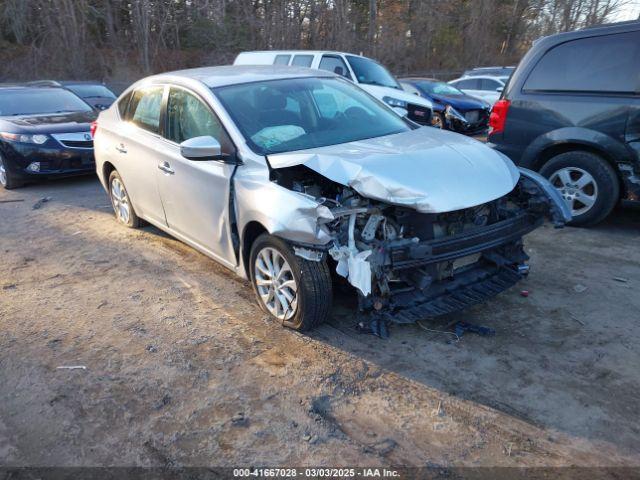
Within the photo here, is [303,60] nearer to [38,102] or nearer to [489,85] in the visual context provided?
[38,102]

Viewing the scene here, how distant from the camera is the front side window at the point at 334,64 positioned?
1074 cm

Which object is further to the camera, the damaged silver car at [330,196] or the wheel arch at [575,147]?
the wheel arch at [575,147]

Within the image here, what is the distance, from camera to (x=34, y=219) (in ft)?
22.3

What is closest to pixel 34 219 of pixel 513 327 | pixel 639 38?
pixel 513 327

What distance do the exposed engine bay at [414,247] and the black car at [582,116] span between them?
72.8 inches

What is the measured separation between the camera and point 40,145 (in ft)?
26.2

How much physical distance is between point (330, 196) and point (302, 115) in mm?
911

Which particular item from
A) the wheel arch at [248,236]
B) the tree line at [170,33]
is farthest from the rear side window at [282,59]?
the tree line at [170,33]

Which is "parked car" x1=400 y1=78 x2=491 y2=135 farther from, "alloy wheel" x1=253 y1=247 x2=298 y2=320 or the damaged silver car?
"alloy wheel" x1=253 y1=247 x2=298 y2=320

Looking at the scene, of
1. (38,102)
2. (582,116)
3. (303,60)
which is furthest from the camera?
(303,60)

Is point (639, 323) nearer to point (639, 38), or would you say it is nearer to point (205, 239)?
point (639, 38)

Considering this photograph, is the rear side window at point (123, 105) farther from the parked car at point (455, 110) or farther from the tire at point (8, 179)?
the parked car at point (455, 110)

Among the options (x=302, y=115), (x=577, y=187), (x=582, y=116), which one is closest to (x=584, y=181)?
(x=577, y=187)

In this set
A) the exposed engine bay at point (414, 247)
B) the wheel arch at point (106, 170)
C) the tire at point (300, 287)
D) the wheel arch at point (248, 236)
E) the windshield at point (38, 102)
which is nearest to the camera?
the exposed engine bay at point (414, 247)
